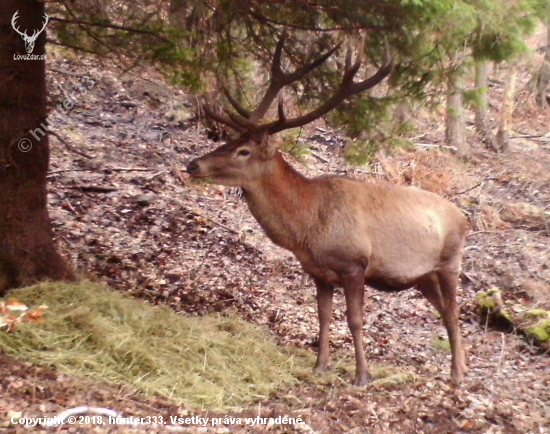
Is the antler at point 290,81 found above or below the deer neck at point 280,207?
above

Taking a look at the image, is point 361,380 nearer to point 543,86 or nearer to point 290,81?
point 290,81

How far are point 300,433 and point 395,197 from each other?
306 cm

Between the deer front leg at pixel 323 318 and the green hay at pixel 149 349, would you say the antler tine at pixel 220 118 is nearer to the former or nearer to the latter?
the deer front leg at pixel 323 318

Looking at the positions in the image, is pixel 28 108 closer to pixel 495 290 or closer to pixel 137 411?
pixel 137 411

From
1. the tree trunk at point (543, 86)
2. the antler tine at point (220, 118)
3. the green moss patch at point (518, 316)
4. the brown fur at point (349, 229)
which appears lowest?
the green moss patch at point (518, 316)

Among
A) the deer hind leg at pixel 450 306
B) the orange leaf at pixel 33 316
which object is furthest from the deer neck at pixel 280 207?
the orange leaf at pixel 33 316

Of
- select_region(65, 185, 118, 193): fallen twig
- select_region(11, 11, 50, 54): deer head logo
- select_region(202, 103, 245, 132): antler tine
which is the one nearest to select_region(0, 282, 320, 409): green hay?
select_region(202, 103, 245, 132): antler tine

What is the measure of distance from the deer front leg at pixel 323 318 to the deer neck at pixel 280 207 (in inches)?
22.3

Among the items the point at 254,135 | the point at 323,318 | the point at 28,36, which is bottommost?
the point at 323,318

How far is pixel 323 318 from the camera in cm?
721

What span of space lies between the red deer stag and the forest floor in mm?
818

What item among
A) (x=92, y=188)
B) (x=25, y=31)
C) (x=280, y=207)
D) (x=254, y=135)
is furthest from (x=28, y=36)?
(x=92, y=188)

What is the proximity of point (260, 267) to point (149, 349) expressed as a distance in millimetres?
4181

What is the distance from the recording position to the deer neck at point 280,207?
693cm
